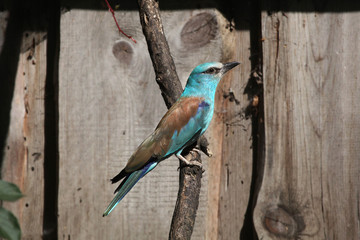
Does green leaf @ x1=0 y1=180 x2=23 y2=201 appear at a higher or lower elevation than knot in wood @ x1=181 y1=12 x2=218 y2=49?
lower

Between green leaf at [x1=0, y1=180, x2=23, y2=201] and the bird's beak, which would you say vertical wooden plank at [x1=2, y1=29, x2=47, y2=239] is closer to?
the bird's beak

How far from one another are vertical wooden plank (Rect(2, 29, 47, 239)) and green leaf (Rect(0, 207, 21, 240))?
2.31 m

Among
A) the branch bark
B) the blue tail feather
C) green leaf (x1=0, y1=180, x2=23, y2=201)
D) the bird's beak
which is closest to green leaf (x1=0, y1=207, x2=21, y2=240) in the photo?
green leaf (x1=0, y1=180, x2=23, y2=201)

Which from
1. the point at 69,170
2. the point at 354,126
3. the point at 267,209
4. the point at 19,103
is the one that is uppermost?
the point at 19,103

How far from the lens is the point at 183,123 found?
3.22 metres

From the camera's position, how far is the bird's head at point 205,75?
3242mm

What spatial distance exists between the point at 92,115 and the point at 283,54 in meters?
1.50

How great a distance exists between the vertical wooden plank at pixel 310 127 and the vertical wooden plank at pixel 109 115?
551 mm

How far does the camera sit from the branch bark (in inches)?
88.8

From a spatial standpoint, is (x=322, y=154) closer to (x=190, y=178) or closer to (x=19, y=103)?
(x=190, y=178)

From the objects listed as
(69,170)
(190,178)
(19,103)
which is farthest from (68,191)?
(190,178)

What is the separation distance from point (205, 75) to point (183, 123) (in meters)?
0.38

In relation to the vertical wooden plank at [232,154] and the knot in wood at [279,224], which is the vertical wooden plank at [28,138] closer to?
the vertical wooden plank at [232,154]

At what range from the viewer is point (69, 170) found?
337 centimetres
